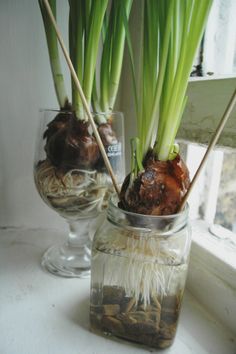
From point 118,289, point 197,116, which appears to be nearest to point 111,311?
point 118,289

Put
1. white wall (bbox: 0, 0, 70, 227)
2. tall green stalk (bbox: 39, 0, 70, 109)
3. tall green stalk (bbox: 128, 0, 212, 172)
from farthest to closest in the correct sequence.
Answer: white wall (bbox: 0, 0, 70, 227), tall green stalk (bbox: 39, 0, 70, 109), tall green stalk (bbox: 128, 0, 212, 172)

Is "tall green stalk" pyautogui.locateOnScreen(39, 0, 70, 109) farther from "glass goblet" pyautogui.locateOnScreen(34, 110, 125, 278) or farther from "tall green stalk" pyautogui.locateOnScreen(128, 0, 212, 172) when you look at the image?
"tall green stalk" pyautogui.locateOnScreen(128, 0, 212, 172)

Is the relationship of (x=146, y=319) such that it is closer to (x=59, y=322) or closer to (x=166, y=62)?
(x=59, y=322)

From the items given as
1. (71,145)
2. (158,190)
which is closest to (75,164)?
(71,145)

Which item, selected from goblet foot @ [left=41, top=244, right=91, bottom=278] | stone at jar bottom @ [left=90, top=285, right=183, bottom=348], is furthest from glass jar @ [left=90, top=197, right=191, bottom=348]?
goblet foot @ [left=41, top=244, right=91, bottom=278]

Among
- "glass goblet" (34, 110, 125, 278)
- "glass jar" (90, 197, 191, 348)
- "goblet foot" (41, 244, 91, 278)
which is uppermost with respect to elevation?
"glass goblet" (34, 110, 125, 278)
